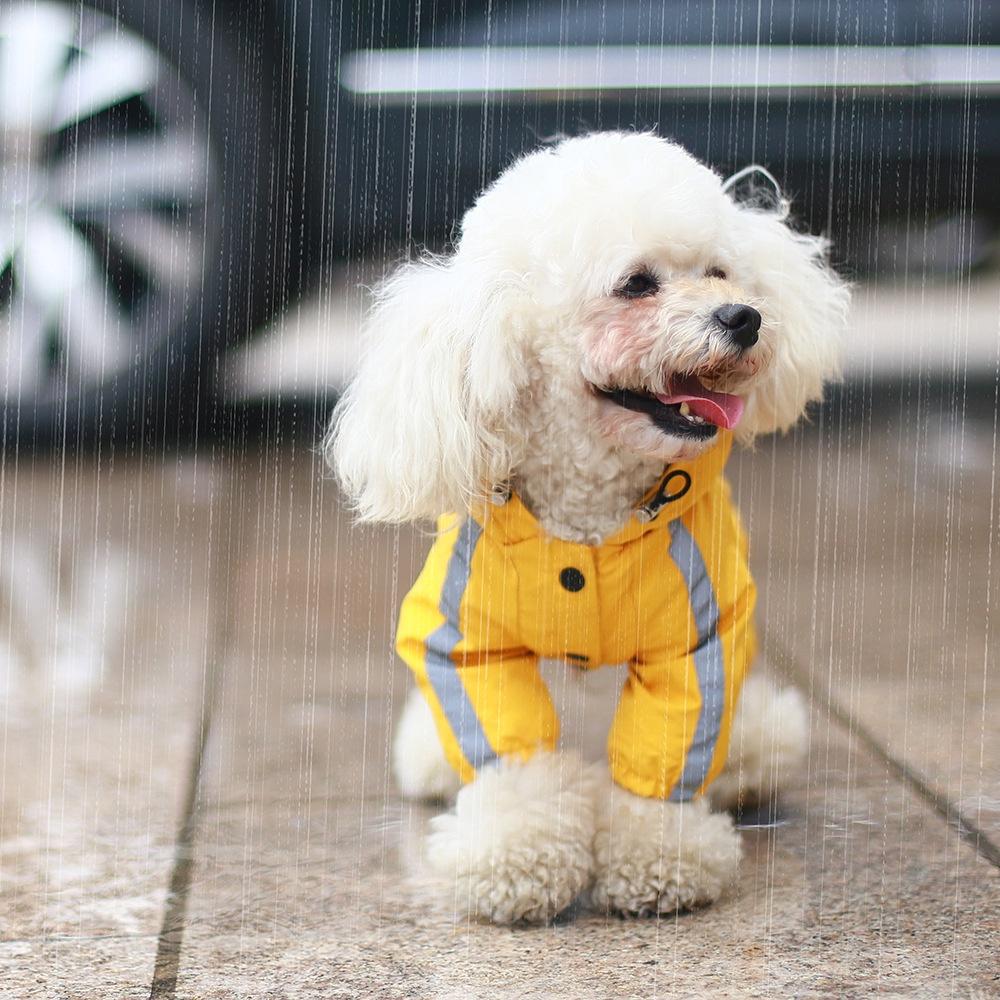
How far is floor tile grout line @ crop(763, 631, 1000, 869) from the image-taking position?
1952 mm

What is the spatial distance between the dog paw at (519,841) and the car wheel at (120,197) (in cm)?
234

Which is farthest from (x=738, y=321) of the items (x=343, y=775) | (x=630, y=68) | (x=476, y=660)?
(x=630, y=68)

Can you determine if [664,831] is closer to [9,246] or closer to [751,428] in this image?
[751,428]

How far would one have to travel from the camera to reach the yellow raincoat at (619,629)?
1.90m

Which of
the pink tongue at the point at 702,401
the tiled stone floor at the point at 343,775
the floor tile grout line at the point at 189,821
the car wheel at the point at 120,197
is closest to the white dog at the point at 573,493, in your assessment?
the pink tongue at the point at 702,401

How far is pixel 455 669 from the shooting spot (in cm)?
196

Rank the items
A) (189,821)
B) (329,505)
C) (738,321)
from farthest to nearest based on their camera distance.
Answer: (329,505)
(189,821)
(738,321)

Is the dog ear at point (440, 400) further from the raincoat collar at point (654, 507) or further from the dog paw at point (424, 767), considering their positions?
the dog paw at point (424, 767)

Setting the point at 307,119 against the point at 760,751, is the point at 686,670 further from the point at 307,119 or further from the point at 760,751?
the point at 307,119

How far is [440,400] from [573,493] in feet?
0.74

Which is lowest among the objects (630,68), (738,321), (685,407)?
(685,407)

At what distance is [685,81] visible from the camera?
12.7 feet

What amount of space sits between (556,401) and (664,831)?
0.59 meters

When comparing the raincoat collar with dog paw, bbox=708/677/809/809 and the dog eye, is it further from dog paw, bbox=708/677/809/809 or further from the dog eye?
dog paw, bbox=708/677/809/809
